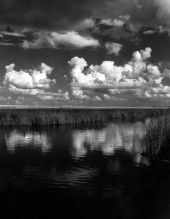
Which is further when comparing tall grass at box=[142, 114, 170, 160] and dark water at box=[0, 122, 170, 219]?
tall grass at box=[142, 114, 170, 160]

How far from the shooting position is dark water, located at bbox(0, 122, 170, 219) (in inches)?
505

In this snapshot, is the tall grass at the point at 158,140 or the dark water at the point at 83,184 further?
the tall grass at the point at 158,140

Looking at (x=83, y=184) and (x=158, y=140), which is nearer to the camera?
(x=83, y=184)

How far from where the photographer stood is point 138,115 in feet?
241

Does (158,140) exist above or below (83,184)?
above

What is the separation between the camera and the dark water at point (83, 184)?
12.8m

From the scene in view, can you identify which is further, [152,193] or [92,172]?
[92,172]

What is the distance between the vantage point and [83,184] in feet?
52.1

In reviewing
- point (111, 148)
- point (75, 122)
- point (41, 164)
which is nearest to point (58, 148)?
point (111, 148)

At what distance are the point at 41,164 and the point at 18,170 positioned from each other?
2199 millimetres

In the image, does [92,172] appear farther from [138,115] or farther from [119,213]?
[138,115]

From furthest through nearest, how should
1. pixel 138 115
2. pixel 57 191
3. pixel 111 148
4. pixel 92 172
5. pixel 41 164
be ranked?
1. pixel 138 115
2. pixel 111 148
3. pixel 41 164
4. pixel 92 172
5. pixel 57 191

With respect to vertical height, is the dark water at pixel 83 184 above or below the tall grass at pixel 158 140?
below

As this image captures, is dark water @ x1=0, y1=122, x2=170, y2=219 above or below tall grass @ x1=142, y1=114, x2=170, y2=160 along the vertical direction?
below
